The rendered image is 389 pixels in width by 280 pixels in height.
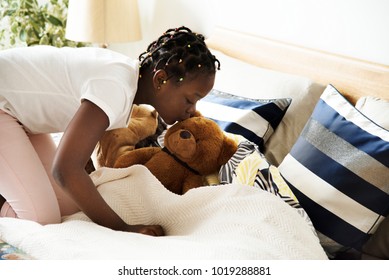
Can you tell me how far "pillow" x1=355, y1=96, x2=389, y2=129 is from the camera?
156 centimetres

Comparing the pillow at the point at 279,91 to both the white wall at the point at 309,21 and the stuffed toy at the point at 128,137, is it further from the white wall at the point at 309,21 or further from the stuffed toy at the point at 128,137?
the stuffed toy at the point at 128,137

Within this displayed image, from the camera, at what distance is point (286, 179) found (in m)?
1.64

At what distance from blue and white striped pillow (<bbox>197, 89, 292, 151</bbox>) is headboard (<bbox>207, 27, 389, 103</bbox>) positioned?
0.19 m

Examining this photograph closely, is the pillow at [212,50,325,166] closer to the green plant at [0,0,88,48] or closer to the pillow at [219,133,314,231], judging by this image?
the pillow at [219,133,314,231]

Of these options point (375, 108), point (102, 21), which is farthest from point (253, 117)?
point (102, 21)

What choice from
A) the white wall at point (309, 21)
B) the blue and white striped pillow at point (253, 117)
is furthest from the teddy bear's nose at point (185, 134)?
the white wall at point (309, 21)

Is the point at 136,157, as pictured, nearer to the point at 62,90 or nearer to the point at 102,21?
the point at 62,90

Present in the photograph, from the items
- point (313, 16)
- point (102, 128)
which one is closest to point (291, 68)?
point (313, 16)

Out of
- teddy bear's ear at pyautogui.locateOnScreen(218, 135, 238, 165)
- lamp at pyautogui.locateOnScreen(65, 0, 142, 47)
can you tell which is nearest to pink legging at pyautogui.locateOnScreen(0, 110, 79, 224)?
teddy bear's ear at pyautogui.locateOnScreen(218, 135, 238, 165)

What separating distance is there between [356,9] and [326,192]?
729mm

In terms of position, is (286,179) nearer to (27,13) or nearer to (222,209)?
(222,209)

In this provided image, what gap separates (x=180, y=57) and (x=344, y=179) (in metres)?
0.56

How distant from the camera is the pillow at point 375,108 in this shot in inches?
61.6

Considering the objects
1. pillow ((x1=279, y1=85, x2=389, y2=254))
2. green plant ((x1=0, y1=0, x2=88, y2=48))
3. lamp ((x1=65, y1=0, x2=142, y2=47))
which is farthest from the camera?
green plant ((x1=0, y1=0, x2=88, y2=48))
